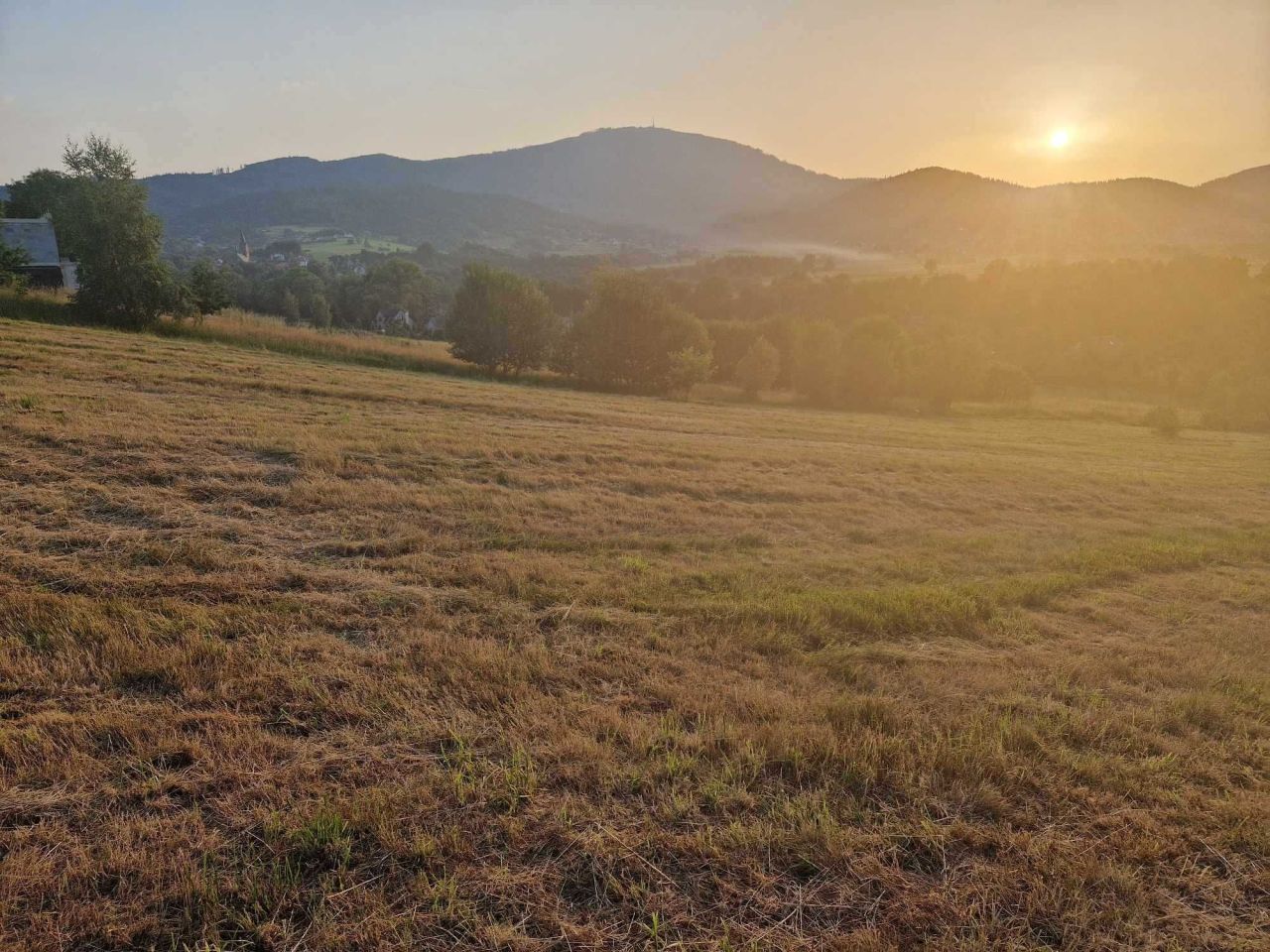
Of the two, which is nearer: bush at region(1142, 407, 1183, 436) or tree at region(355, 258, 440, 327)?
bush at region(1142, 407, 1183, 436)

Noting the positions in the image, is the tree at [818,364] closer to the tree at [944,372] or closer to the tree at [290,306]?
the tree at [944,372]

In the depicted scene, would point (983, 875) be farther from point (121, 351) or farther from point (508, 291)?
point (508, 291)

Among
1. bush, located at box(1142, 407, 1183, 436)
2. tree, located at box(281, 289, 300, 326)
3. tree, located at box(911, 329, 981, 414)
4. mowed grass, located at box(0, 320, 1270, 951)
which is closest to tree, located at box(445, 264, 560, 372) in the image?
tree, located at box(281, 289, 300, 326)

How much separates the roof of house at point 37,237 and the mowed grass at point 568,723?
37.9 m

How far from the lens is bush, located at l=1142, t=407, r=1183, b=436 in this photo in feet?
160

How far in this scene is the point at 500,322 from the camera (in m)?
50.3

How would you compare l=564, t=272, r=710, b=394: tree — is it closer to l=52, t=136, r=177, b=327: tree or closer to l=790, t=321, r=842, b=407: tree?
l=790, t=321, r=842, b=407: tree

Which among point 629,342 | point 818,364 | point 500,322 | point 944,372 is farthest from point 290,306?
point 944,372

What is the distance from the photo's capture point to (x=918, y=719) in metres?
5.28

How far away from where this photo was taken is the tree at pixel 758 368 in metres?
62.8

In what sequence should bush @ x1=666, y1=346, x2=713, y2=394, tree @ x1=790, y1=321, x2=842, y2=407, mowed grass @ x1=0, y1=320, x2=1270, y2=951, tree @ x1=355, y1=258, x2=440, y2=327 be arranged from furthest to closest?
tree @ x1=355, y1=258, x2=440, y2=327 → tree @ x1=790, y1=321, x2=842, y2=407 → bush @ x1=666, y1=346, x2=713, y2=394 → mowed grass @ x1=0, y1=320, x2=1270, y2=951

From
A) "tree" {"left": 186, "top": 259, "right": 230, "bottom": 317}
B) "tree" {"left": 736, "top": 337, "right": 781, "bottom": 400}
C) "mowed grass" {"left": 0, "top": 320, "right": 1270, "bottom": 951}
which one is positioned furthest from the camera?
"tree" {"left": 736, "top": 337, "right": 781, "bottom": 400}

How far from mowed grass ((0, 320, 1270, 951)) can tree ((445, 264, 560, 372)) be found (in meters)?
39.2

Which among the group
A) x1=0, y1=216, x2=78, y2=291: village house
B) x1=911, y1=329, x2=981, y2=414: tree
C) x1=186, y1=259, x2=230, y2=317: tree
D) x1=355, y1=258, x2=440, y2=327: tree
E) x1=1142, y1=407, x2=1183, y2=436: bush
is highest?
x1=355, y1=258, x2=440, y2=327: tree
